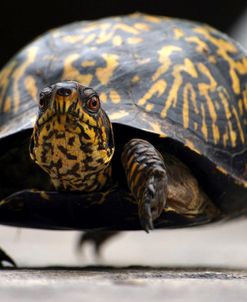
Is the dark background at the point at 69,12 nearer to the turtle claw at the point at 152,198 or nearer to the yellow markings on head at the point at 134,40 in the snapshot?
the yellow markings on head at the point at 134,40

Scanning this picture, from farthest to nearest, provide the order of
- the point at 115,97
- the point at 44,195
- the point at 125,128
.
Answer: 1. the point at 115,97
2. the point at 125,128
3. the point at 44,195

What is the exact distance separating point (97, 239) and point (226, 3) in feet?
15.8

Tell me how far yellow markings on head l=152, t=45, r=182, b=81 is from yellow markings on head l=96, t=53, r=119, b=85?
199mm

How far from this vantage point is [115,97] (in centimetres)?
308

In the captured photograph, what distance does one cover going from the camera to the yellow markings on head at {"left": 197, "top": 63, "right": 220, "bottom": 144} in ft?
10.5

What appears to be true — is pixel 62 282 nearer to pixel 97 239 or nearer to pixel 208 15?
pixel 97 239

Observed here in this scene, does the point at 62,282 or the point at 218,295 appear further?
the point at 62,282

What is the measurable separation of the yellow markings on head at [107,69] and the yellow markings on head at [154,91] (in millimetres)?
201

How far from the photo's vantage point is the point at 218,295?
158cm

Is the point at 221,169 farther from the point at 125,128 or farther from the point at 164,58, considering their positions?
the point at 164,58

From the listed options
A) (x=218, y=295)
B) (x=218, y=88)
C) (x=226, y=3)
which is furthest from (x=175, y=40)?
(x=226, y=3)

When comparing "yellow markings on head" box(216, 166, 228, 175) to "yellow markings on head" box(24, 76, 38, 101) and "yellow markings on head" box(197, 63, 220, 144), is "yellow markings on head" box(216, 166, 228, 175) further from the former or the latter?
"yellow markings on head" box(24, 76, 38, 101)

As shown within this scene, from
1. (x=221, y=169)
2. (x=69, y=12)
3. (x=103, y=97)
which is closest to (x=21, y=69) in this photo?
(x=103, y=97)

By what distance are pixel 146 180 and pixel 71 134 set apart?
333 millimetres
